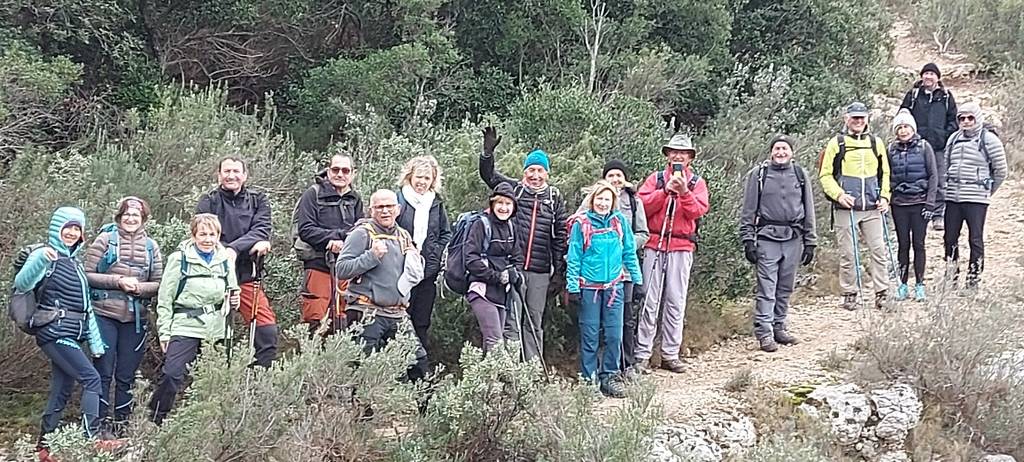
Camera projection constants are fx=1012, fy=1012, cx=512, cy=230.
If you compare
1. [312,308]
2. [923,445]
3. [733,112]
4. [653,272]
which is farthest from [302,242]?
[733,112]

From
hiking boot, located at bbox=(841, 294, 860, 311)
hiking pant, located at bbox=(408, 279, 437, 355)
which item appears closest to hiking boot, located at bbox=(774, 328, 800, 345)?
hiking boot, located at bbox=(841, 294, 860, 311)

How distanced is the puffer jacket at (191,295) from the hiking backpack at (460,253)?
4.69ft

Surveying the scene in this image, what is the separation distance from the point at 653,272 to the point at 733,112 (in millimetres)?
6215

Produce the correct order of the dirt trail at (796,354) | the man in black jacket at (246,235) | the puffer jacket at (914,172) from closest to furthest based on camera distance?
the man in black jacket at (246,235), the dirt trail at (796,354), the puffer jacket at (914,172)

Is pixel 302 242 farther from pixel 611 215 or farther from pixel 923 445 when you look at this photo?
pixel 923 445

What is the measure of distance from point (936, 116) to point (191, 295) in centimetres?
679

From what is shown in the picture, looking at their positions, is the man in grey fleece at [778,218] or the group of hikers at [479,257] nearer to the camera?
the group of hikers at [479,257]

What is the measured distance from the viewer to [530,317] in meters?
6.66

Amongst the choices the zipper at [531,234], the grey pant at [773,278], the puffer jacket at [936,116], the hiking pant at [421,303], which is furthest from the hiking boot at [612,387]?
the puffer jacket at [936,116]

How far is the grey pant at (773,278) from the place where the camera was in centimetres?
752

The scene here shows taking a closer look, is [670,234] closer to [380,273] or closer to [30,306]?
[380,273]

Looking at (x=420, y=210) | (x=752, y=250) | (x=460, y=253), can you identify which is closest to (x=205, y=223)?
(x=420, y=210)

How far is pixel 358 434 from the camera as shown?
5547mm

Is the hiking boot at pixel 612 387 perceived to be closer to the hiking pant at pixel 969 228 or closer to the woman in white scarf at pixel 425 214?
the woman in white scarf at pixel 425 214
